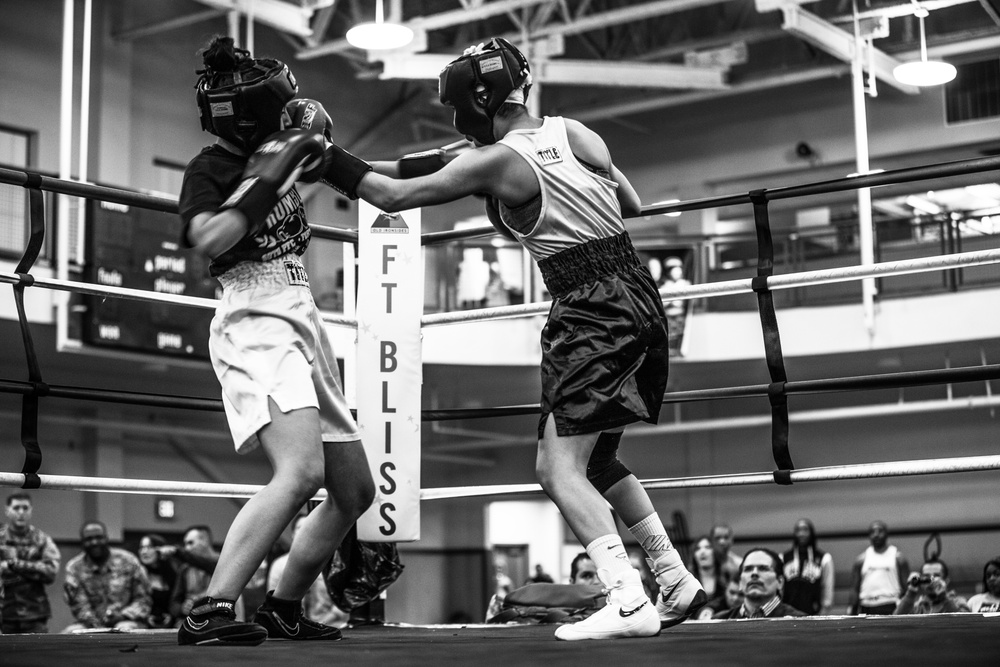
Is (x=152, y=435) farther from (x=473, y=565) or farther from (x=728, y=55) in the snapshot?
(x=728, y=55)

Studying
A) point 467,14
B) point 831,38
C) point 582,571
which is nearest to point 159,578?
point 582,571

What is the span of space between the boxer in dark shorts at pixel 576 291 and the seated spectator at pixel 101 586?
5258mm

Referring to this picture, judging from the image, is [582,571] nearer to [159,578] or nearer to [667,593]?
[159,578]

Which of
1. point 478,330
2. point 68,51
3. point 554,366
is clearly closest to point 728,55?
point 478,330

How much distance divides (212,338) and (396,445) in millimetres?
1049

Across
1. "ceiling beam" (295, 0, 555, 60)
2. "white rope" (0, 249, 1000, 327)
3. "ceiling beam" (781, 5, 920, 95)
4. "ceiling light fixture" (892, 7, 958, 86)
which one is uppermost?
"ceiling beam" (295, 0, 555, 60)

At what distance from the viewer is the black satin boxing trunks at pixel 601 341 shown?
97.0 inches

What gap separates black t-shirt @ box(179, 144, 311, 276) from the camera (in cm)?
244

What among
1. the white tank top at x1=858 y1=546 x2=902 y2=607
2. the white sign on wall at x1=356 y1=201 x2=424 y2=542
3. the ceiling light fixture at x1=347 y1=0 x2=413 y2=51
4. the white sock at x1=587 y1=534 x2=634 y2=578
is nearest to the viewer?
the white sock at x1=587 y1=534 x2=634 y2=578

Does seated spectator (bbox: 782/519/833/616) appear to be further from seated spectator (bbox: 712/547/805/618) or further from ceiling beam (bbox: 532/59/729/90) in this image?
ceiling beam (bbox: 532/59/729/90)

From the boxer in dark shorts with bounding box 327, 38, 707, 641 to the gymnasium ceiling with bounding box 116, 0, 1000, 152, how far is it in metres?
8.46

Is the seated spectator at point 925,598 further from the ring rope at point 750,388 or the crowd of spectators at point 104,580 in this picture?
the crowd of spectators at point 104,580

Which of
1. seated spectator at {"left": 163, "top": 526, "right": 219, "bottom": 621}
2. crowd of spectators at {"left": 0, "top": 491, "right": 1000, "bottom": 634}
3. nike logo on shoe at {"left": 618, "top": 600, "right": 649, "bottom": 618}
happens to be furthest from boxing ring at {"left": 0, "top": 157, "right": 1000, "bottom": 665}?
seated spectator at {"left": 163, "top": 526, "right": 219, "bottom": 621}

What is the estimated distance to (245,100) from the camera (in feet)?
8.21
